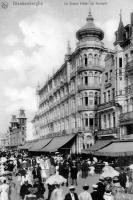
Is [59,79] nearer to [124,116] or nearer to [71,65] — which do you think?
[71,65]

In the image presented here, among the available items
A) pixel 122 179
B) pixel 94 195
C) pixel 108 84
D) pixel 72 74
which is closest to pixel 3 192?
pixel 94 195

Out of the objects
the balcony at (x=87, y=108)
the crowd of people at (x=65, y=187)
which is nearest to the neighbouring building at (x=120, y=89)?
the balcony at (x=87, y=108)

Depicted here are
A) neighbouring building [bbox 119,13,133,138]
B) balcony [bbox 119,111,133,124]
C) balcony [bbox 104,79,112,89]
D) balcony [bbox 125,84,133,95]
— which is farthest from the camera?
balcony [bbox 104,79,112,89]

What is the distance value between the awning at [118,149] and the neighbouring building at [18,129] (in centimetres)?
10561

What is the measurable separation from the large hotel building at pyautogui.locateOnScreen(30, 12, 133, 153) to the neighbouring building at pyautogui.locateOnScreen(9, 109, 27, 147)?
78.5m

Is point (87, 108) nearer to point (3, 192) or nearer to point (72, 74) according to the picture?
point (72, 74)

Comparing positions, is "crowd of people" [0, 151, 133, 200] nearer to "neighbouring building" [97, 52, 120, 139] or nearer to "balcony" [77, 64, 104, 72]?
"neighbouring building" [97, 52, 120, 139]

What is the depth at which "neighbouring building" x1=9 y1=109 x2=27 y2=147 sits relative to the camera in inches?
5448

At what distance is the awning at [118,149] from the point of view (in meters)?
28.7

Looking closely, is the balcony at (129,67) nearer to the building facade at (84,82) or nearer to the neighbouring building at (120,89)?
the neighbouring building at (120,89)

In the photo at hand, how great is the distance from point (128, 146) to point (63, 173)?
29.2 feet

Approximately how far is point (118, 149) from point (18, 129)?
120 metres

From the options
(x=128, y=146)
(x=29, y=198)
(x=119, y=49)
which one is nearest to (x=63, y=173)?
(x=128, y=146)

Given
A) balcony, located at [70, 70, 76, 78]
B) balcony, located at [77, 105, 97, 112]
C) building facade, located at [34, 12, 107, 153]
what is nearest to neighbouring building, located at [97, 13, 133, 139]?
balcony, located at [77, 105, 97, 112]
